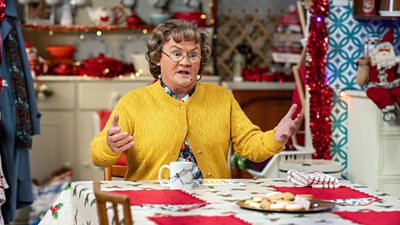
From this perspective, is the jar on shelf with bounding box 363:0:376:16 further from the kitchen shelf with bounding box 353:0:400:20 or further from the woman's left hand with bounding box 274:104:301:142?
the woman's left hand with bounding box 274:104:301:142

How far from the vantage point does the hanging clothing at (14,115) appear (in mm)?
4975

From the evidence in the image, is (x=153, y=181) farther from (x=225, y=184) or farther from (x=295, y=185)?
(x=295, y=185)

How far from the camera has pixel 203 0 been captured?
23.3 ft

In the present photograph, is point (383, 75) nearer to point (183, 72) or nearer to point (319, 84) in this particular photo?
point (319, 84)

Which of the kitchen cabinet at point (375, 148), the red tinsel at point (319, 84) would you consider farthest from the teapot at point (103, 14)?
the kitchen cabinet at point (375, 148)

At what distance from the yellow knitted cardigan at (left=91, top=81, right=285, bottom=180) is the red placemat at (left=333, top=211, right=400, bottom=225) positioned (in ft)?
2.52

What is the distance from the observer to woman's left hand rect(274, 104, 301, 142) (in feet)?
10.3

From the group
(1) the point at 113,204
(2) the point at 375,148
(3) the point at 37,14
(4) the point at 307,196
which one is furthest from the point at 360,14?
(1) the point at 113,204

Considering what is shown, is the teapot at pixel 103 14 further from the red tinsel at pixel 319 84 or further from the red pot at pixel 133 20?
the red tinsel at pixel 319 84

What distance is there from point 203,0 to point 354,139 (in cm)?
237

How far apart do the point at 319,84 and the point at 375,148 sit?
1.95ft

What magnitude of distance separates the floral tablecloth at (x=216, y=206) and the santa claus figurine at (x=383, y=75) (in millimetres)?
1467

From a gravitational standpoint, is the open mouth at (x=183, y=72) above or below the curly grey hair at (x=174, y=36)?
below

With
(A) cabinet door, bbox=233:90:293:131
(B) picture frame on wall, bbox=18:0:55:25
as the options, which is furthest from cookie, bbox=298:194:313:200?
(B) picture frame on wall, bbox=18:0:55:25
